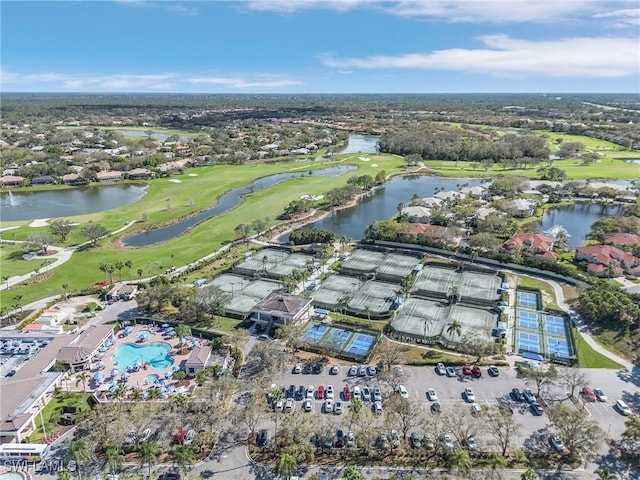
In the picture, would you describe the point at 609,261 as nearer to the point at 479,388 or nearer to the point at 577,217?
the point at 577,217

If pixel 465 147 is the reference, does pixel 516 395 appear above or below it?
below

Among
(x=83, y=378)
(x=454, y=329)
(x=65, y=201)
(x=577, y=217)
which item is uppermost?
(x=577, y=217)

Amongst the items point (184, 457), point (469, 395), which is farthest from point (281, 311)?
point (184, 457)

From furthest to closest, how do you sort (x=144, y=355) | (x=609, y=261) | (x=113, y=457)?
(x=609, y=261)
(x=144, y=355)
(x=113, y=457)

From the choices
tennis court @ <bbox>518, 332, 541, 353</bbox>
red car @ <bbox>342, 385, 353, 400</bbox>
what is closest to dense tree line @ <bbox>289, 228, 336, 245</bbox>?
tennis court @ <bbox>518, 332, 541, 353</bbox>

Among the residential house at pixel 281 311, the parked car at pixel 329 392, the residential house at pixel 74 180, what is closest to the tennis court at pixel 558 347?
the parked car at pixel 329 392
